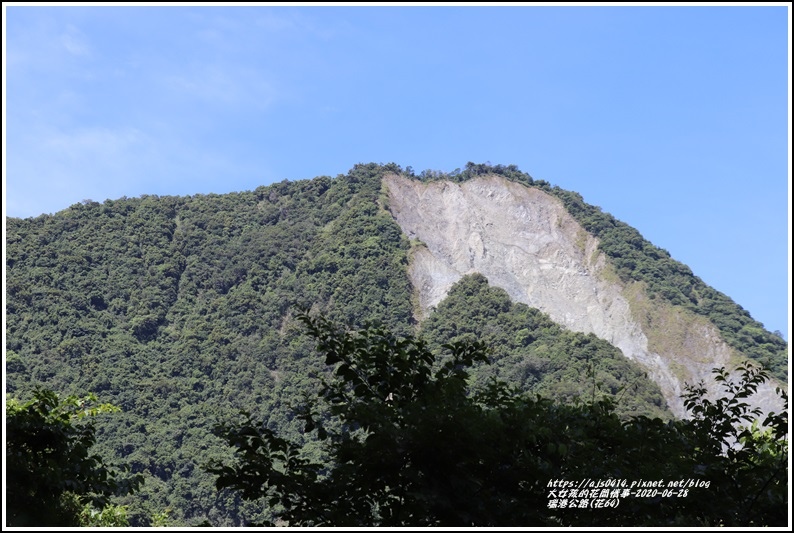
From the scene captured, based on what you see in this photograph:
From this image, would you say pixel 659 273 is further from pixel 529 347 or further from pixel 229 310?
pixel 229 310

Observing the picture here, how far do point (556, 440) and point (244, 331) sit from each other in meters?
64.4

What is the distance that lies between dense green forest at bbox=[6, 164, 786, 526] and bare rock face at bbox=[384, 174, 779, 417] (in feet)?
5.76

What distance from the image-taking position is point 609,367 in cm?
5688

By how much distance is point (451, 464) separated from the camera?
18.2 feet

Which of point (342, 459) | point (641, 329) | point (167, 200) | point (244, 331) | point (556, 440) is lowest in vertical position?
point (342, 459)

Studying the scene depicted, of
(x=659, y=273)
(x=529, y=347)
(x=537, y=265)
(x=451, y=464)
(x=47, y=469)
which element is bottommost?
(x=47, y=469)

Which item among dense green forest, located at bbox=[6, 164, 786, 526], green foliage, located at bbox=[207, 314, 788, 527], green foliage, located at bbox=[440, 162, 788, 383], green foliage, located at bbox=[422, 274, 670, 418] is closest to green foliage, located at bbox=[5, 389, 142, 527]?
green foliage, located at bbox=[207, 314, 788, 527]

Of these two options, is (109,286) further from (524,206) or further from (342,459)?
(342,459)

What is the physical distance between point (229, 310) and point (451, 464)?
68.2 metres

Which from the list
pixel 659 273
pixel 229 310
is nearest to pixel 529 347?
pixel 659 273

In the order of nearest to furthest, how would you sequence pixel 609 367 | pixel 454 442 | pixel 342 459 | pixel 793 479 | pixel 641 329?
1. pixel 793 479
2. pixel 454 442
3. pixel 342 459
4. pixel 609 367
5. pixel 641 329

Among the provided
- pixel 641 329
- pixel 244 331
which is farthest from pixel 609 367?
pixel 244 331

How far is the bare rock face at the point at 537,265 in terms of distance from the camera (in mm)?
65875

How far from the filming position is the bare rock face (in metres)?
65.9
